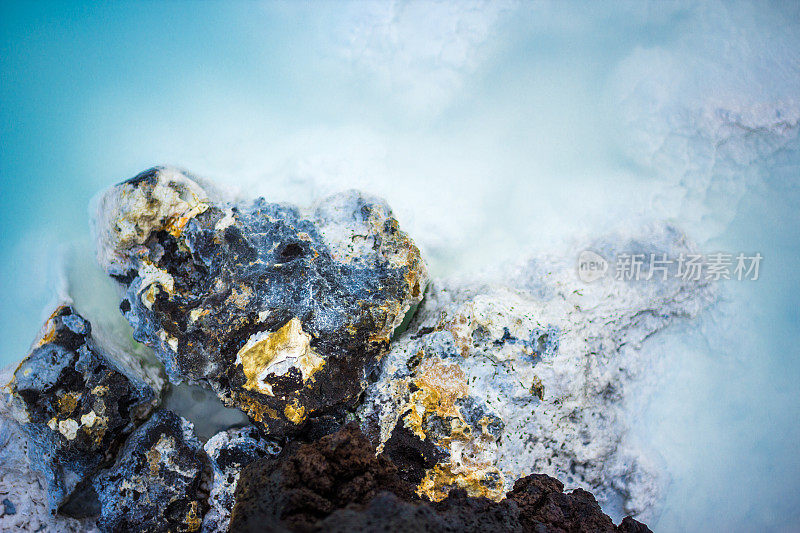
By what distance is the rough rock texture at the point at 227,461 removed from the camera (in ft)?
6.24

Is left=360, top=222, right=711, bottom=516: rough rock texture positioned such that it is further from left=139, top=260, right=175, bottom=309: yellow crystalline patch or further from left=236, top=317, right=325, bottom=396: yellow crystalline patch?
left=139, top=260, right=175, bottom=309: yellow crystalline patch

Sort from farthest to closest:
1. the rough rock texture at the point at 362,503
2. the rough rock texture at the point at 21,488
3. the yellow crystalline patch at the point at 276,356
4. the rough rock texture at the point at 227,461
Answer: the rough rock texture at the point at 21,488
the rough rock texture at the point at 227,461
the yellow crystalline patch at the point at 276,356
the rough rock texture at the point at 362,503

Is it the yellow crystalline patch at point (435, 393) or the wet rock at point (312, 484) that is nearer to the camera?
the wet rock at point (312, 484)

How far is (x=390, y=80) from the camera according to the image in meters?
2.81

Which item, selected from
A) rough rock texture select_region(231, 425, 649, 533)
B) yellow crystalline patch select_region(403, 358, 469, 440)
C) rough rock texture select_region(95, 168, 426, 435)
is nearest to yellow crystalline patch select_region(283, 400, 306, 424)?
rough rock texture select_region(95, 168, 426, 435)

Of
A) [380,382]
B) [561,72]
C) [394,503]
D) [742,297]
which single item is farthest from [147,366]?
[742,297]

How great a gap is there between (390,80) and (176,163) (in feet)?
4.81

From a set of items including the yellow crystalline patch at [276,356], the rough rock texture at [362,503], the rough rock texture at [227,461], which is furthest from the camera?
the rough rock texture at [227,461]

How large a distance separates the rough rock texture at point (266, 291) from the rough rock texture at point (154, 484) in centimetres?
32

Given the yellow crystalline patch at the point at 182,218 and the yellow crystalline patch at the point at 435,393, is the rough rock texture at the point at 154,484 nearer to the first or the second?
the yellow crystalline patch at the point at 182,218

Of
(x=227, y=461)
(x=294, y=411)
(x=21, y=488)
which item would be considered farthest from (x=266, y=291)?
(x=21, y=488)

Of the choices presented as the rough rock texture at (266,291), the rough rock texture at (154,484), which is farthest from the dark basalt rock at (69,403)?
the rough rock texture at (266,291)

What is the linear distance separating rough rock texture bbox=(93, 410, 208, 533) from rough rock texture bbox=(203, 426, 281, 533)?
0.10m

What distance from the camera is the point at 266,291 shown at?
74.0 inches
